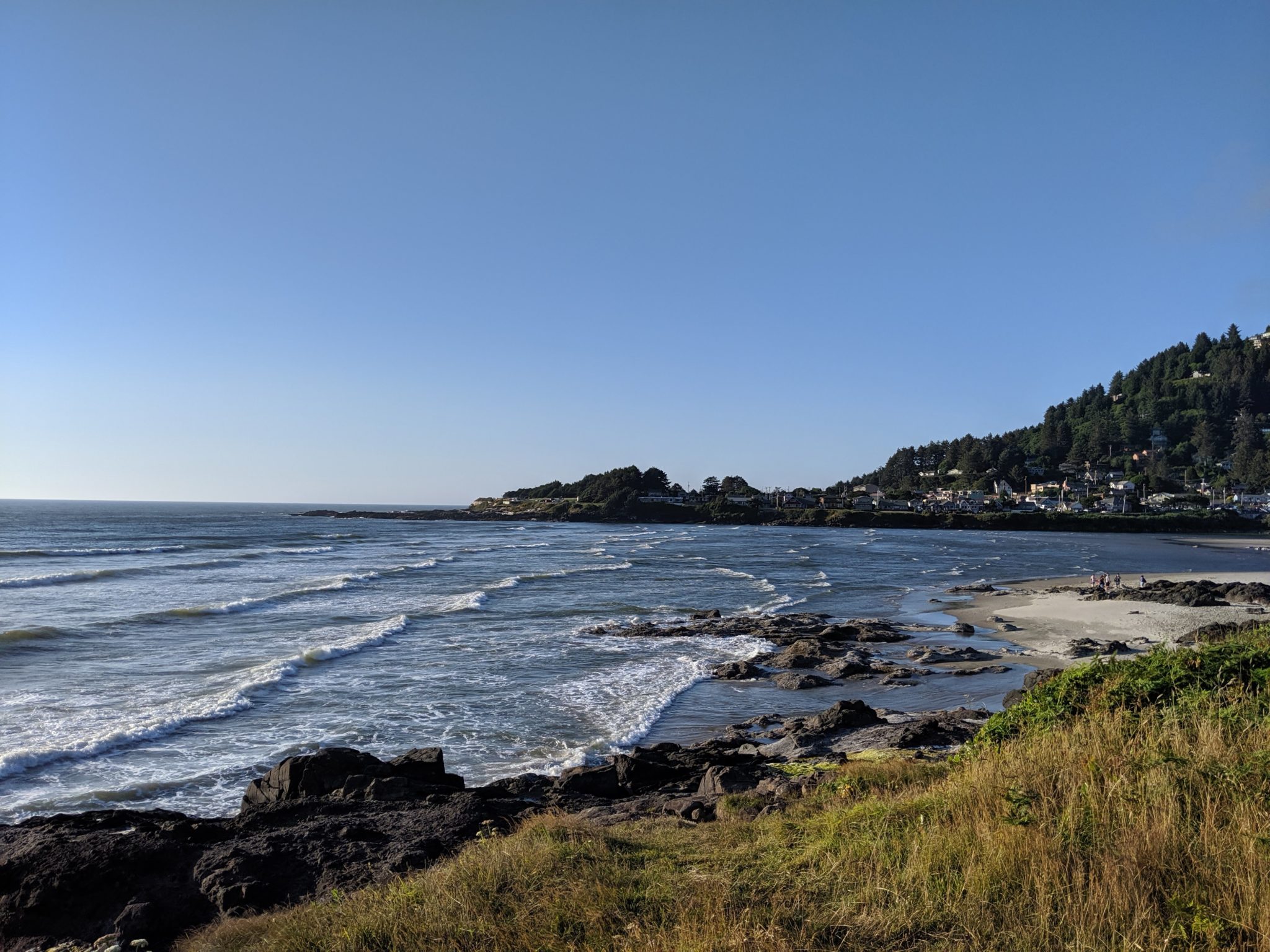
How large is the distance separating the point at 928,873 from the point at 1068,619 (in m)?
33.1

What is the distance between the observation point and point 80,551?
6544 cm

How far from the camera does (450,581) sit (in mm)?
48719

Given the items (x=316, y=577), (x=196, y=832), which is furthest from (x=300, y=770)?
(x=316, y=577)

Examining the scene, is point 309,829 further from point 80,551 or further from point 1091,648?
point 80,551

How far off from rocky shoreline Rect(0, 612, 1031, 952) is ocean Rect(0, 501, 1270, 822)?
2.05m

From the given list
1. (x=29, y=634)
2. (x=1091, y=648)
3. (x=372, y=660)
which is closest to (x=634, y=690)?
(x=372, y=660)

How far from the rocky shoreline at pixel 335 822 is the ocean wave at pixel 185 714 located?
4858 millimetres

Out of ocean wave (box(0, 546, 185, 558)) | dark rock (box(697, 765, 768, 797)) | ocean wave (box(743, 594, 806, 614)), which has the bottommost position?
ocean wave (box(743, 594, 806, 614))

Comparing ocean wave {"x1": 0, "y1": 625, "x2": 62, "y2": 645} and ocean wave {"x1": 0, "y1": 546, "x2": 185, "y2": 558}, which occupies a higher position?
ocean wave {"x1": 0, "y1": 546, "x2": 185, "y2": 558}

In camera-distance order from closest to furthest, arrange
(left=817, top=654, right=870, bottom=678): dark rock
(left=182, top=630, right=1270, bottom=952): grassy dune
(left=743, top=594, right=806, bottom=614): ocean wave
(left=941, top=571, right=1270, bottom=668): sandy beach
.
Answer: (left=182, top=630, right=1270, bottom=952): grassy dune, (left=817, top=654, right=870, bottom=678): dark rock, (left=941, top=571, right=1270, bottom=668): sandy beach, (left=743, top=594, right=806, bottom=614): ocean wave

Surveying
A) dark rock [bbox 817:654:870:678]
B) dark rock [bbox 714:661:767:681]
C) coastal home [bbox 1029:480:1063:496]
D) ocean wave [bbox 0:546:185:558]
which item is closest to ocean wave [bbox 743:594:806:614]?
dark rock [bbox 817:654:870:678]

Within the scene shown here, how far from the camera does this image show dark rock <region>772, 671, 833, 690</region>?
72.3 feet

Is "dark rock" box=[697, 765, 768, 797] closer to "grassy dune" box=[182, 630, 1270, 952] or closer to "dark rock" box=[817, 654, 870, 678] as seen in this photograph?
"grassy dune" box=[182, 630, 1270, 952]

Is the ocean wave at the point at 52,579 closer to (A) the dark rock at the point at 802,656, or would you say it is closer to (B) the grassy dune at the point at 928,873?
(A) the dark rock at the point at 802,656
